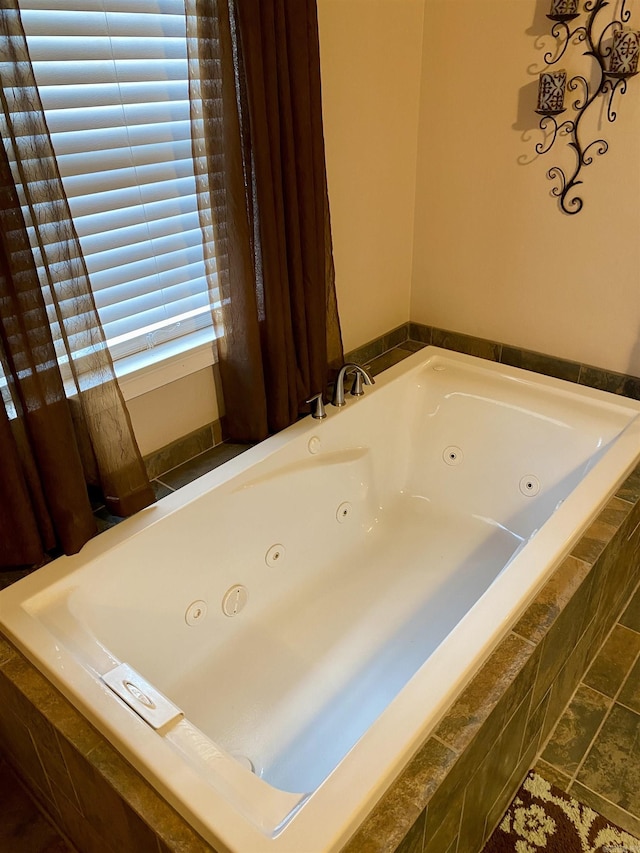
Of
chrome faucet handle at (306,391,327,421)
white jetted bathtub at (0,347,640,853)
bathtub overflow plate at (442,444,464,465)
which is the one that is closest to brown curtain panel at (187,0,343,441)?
chrome faucet handle at (306,391,327,421)

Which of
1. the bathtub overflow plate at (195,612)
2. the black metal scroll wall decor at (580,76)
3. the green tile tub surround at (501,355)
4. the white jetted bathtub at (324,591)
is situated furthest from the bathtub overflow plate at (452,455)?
the bathtub overflow plate at (195,612)

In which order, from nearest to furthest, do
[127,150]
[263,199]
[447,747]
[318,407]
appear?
[447,747] < [127,150] < [263,199] < [318,407]

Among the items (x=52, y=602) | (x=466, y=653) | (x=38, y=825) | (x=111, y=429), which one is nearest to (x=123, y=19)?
(x=111, y=429)

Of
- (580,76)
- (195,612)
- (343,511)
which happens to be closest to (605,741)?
(343,511)

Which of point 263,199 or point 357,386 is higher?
point 263,199

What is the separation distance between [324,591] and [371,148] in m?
1.46

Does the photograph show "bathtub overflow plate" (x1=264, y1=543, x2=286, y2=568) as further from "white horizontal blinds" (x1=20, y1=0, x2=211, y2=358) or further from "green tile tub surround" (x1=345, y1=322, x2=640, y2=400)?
"green tile tub surround" (x1=345, y1=322, x2=640, y2=400)

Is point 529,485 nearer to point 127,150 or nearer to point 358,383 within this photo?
point 358,383

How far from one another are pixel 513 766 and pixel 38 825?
1169mm

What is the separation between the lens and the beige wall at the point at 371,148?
204 cm

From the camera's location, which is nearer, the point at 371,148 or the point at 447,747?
the point at 447,747

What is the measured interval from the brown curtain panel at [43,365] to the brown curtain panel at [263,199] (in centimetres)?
42

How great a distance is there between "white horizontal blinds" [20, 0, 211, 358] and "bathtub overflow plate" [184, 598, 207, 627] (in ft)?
2.27

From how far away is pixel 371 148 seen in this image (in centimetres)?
226
